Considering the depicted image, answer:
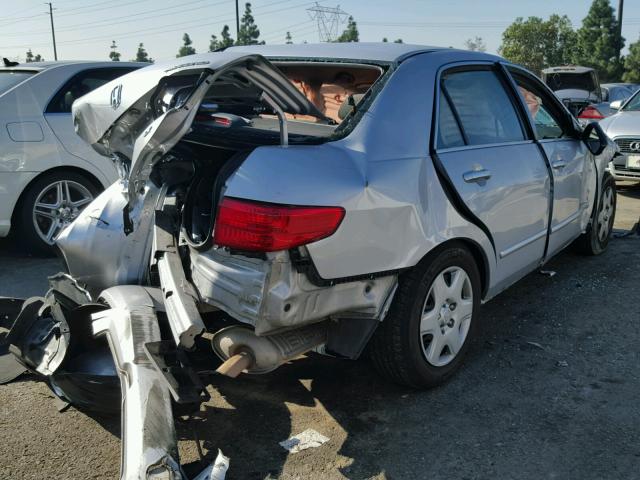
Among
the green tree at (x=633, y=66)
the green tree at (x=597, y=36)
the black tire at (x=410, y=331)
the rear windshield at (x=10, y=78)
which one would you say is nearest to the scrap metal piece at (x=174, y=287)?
the black tire at (x=410, y=331)

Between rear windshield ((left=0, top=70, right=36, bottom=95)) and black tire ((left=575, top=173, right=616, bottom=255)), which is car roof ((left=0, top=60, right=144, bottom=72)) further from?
black tire ((left=575, top=173, right=616, bottom=255))

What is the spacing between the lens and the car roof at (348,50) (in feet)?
11.1

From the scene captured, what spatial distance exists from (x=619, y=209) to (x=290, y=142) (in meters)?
6.49

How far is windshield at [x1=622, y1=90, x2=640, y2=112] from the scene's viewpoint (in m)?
9.55

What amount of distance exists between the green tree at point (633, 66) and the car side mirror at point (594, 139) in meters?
51.5

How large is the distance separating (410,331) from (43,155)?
411 cm

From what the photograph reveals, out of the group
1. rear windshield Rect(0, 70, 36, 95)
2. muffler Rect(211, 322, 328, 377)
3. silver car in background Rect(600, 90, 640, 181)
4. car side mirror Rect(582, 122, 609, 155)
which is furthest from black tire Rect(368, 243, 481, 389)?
silver car in background Rect(600, 90, 640, 181)

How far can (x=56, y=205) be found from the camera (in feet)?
19.3

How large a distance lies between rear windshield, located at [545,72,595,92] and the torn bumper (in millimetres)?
13308

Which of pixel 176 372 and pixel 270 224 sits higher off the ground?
pixel 270 224

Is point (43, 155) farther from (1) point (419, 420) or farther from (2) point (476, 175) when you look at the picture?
(1) point (419, 420)

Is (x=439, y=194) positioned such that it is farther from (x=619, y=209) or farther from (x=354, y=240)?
(x=619, y=209)

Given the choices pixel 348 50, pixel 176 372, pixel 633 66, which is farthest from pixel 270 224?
pixel 633 66

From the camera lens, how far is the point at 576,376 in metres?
3.51
